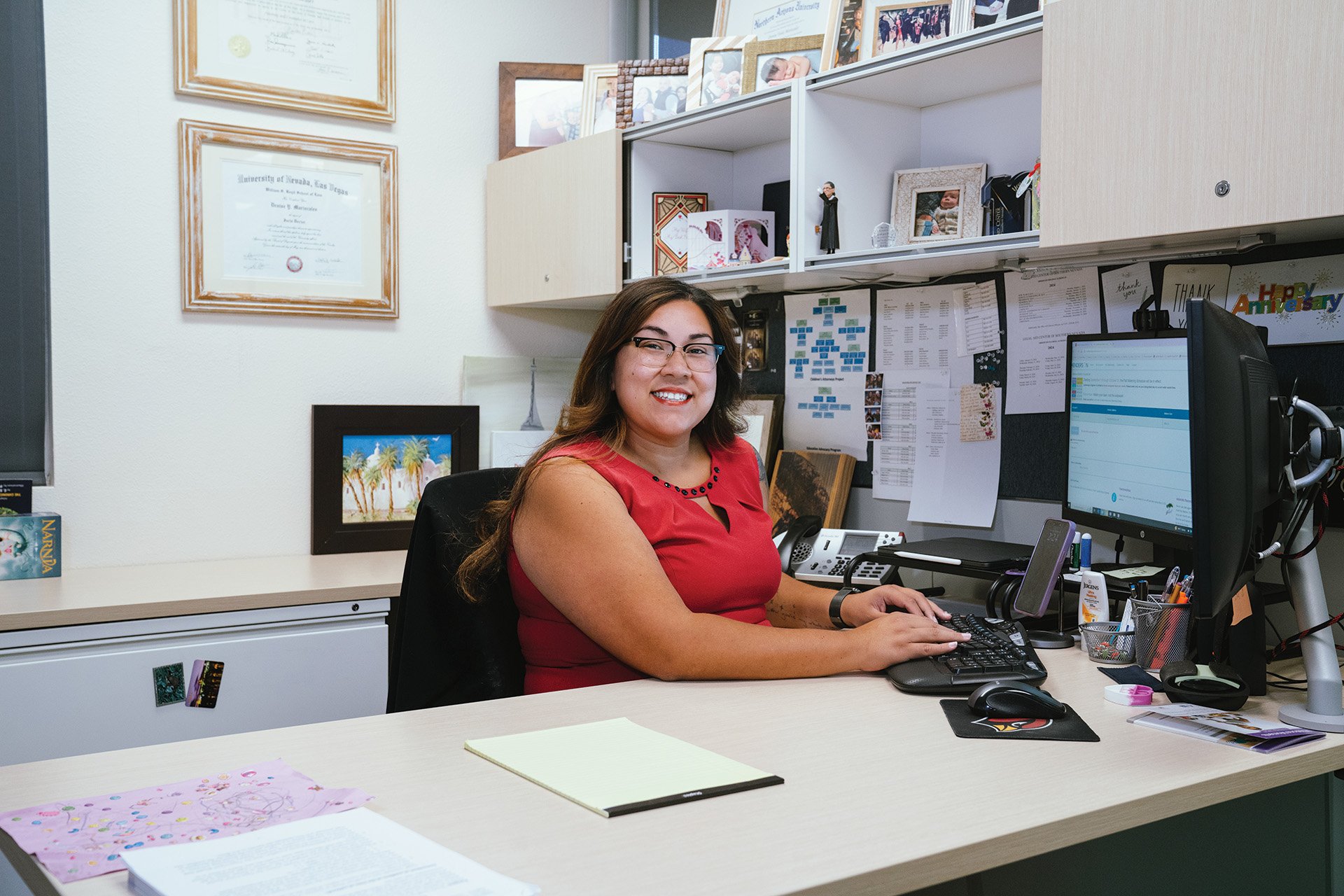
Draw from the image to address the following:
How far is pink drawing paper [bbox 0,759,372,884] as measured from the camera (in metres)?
0.87

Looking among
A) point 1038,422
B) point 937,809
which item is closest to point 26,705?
point 937,809

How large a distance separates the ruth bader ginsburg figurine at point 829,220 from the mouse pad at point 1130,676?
1016 mm

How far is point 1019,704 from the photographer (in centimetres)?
126

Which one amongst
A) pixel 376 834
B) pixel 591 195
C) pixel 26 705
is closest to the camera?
pixel 376 834

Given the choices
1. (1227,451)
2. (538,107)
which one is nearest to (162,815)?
(1227,451)

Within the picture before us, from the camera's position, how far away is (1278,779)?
3.74ft

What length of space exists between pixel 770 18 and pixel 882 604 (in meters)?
1.43

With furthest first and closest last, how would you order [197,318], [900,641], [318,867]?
[197,318] < [900,641] < [318,867]

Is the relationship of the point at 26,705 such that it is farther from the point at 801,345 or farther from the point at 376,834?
the point at 801,345

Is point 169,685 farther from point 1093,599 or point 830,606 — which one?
point 1093,599

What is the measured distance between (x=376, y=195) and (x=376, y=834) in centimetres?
226

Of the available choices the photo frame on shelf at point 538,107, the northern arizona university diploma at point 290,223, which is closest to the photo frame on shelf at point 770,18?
the photo frame on shelf at point 538,107

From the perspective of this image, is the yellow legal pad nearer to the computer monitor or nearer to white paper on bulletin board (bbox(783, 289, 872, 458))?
the computer monitor

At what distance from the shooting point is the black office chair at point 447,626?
1581mm
